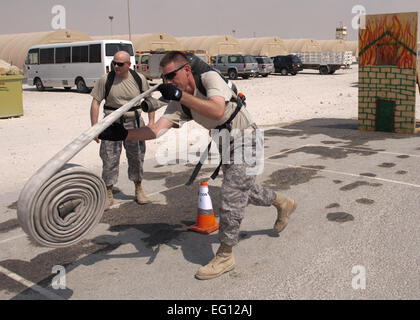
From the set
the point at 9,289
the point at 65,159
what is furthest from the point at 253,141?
the point at 9,289

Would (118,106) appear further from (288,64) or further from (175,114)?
(288,64)

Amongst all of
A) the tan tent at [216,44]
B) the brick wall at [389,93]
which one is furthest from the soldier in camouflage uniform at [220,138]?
the tan tent at [216,44]

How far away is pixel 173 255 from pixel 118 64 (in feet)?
7.72

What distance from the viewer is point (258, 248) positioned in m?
4.28

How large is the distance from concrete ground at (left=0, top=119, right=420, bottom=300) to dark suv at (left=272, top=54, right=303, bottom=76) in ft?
101

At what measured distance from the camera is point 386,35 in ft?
33.2

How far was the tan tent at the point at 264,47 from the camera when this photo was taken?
53.2m

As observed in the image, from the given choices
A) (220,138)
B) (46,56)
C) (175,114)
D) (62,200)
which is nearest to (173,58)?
(175,114)

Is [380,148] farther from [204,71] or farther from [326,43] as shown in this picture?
[326,43]

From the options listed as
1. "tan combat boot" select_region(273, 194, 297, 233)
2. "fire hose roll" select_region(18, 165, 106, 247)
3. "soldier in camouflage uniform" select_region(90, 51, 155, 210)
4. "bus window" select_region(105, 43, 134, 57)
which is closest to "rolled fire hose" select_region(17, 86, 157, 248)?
"fire hose roll" select_region(18, 165, 106, 247)

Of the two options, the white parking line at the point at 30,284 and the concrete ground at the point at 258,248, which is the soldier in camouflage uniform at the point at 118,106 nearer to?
the concrete ground at the point at 258,248

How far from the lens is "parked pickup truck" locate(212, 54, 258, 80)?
106 ft

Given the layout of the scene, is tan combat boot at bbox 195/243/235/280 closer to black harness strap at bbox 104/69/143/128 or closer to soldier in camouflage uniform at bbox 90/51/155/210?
soldier in camouflage uniform at bbox 90/51/155/210

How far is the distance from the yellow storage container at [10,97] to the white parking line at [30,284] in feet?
36.6
